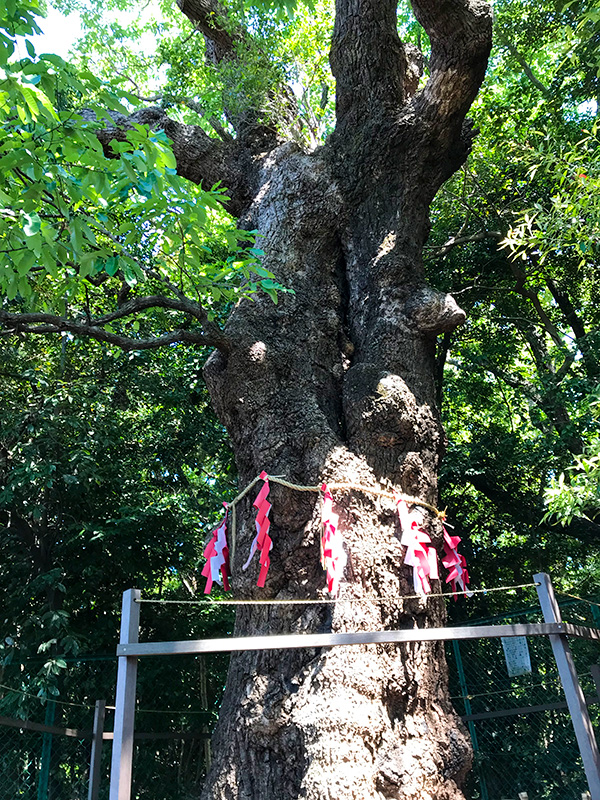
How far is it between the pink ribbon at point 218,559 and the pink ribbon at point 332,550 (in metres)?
0.73

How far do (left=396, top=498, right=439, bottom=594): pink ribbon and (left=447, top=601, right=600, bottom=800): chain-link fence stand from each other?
2.94m

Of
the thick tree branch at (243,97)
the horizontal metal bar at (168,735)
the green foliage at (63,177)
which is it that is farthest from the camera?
the thick tree branch at (243,97)

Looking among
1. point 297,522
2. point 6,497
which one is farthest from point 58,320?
point 6,497

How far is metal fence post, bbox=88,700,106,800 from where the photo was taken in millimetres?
4141

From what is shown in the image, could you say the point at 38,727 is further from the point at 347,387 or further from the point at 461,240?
the point at 461,240

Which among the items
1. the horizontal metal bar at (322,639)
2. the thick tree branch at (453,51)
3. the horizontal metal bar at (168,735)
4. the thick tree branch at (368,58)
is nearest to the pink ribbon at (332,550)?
the horizontal metal bar at (322,639)

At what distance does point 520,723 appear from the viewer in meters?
6.44

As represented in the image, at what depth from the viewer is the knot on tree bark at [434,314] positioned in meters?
4.02

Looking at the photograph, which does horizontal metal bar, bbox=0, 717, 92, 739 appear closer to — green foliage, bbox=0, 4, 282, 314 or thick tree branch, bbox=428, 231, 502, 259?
green foliage, bbox=0, 4, 282, 314

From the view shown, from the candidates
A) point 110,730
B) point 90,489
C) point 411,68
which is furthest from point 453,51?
point 110,730

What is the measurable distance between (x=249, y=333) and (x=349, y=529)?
1373 millimetres

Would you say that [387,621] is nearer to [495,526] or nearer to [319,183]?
[319,183]

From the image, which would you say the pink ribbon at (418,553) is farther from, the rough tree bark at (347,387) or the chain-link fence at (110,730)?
the chain-link fence at (110,730)

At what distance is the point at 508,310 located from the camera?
8516 mm
